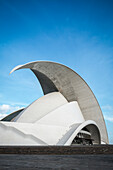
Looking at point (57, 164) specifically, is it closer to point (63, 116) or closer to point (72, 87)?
point (63, 116)

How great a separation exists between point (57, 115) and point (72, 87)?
5.17m

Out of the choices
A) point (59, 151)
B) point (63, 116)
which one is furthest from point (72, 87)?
point (59, 151)

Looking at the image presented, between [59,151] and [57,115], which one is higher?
[57,115]

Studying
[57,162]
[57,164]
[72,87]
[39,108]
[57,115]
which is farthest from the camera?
[72,87]

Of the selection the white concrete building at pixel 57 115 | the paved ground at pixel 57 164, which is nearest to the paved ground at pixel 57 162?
the paved ground at pixel 57 164

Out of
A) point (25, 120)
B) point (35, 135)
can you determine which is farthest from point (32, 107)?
point (35, 135)

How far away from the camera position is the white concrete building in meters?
11.3

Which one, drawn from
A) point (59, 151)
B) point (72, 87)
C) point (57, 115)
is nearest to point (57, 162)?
point (59, 151)

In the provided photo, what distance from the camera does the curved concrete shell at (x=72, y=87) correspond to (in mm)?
18292

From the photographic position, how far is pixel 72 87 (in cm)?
1892

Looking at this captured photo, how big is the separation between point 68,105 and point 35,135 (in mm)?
5925

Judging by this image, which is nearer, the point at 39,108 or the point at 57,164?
the point at 57,164

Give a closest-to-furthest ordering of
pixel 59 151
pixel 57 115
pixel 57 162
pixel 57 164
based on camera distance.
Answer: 1. pixel 57 164
2. pixel 57 162
3. pixel 59 151
4. pixel 57 115

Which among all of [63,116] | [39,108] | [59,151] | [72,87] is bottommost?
[59,151]
